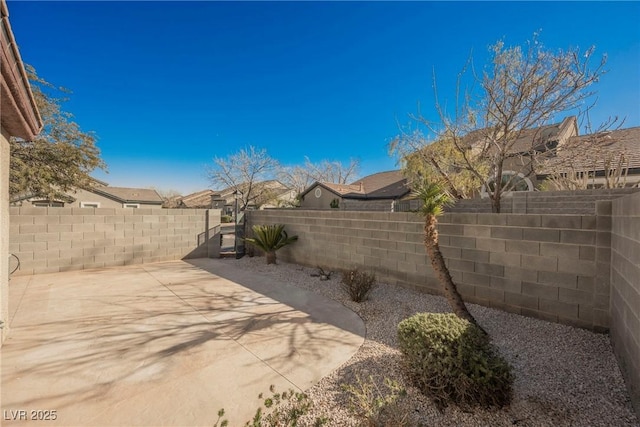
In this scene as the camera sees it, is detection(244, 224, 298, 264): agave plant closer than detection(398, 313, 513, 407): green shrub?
No

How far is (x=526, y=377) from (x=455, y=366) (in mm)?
967

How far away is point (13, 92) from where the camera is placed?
2.17 meters

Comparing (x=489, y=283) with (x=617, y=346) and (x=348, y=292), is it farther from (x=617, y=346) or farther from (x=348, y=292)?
(x=348, y=292)

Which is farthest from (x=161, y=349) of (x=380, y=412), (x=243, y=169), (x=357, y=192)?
(x=243, y=169)

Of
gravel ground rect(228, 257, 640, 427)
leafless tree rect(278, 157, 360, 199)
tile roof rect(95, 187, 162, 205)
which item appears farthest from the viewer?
leafless tree rect(278, 157, 360, 199)

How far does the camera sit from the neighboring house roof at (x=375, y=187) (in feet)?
69.3

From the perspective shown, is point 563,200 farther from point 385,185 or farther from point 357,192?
point 357,192

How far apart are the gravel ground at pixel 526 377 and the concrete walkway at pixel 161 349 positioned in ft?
0.89

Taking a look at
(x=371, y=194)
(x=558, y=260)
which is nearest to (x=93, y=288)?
(x=558, y=260)

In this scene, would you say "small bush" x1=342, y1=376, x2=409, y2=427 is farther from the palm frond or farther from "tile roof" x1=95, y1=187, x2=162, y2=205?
"tile roof" x1=95, y1=187, x2=162, y2=205

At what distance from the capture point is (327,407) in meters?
2.13

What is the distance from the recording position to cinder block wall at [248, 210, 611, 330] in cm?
329

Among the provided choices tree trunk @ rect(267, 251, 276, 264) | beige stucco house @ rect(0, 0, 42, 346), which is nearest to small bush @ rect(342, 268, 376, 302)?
tree trunk @ rect(267, 251, 276, 264)

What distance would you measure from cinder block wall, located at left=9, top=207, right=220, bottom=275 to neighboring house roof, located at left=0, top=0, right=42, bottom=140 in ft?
16.7
